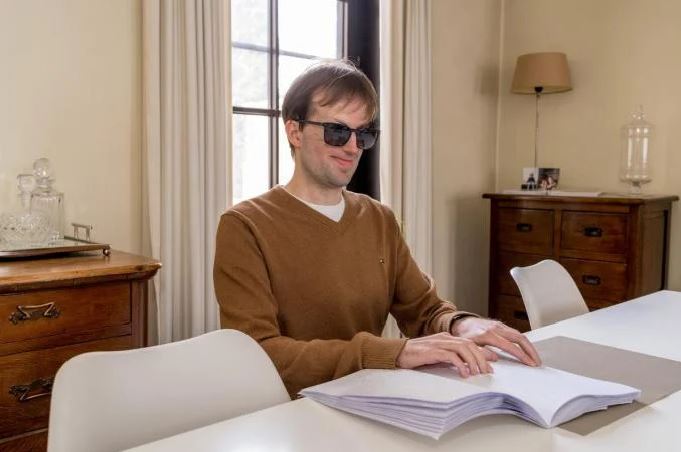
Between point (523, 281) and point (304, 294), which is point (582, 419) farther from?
point (523, 281)

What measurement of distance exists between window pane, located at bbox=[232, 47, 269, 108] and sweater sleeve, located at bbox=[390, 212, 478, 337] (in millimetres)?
1594

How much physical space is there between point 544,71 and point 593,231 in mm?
998

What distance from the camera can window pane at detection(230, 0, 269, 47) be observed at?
3162 millimetres

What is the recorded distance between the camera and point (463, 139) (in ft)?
14.0

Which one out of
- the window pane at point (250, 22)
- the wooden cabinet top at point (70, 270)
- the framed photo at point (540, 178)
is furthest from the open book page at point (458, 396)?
the framed photo at point (540, 178)

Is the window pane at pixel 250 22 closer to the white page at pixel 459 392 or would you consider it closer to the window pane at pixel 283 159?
the window pane at pixel 283 159

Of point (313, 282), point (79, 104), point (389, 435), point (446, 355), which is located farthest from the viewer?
point (79, 104)

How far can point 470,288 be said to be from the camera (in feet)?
14.5

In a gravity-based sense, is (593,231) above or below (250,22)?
below

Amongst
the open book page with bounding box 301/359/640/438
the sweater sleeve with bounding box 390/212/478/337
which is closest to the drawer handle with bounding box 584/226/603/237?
the sweater sleeve with bounding box 390/212/478/337

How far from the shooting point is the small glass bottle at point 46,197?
2.29m

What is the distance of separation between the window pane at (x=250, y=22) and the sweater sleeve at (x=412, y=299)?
5.63 feet

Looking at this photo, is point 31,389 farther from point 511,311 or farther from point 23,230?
point 511,311

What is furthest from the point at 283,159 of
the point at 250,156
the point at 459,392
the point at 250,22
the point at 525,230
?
the point at 459,392
